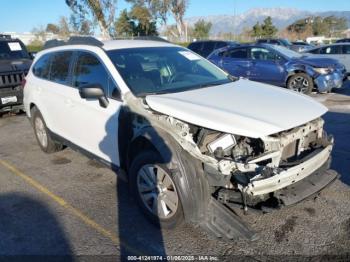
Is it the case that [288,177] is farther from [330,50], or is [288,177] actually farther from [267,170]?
[330,50]

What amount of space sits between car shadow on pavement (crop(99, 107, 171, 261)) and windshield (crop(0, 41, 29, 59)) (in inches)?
277

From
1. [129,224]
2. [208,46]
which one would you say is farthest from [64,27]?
[129,224]

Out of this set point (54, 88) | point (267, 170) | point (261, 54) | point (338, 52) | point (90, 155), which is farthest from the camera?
point (338, 52)

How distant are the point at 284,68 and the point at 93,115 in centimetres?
808

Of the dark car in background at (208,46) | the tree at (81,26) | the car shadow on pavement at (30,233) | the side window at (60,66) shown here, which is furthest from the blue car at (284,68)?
the tree at (81,26)

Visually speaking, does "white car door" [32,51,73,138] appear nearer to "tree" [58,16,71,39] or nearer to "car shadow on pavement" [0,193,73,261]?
"car shadow on pavement" [0,193,73,261]

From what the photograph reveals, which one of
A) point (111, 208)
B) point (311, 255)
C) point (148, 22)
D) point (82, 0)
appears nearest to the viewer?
point (311, 255)

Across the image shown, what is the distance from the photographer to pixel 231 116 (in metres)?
3.23

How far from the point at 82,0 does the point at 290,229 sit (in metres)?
38.0

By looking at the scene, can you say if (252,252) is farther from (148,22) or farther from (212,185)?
(148,22)

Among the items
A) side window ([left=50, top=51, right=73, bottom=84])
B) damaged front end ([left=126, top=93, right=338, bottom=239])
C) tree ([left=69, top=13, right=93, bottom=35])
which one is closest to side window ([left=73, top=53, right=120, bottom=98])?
side window ([left=50, top=51, right=73, bottom=84])

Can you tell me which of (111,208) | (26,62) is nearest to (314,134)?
(111,208)

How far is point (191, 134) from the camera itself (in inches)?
132

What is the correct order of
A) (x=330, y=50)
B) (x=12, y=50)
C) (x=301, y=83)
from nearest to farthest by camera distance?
(x=12, y=50) → (x=301, y=83) → (x=330, y=50)
